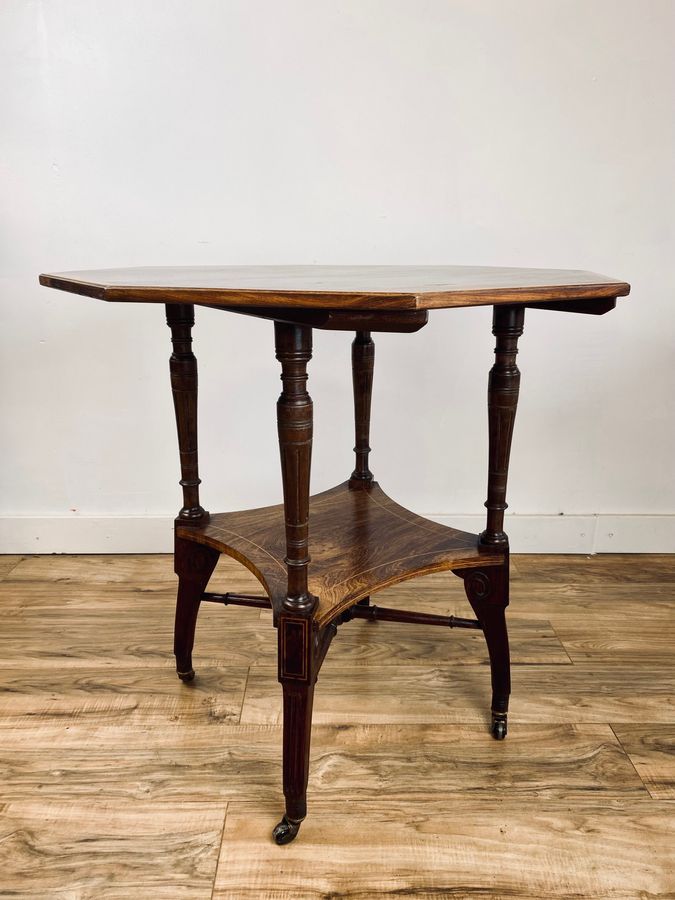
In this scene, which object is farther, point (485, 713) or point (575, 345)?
point (575, 345)

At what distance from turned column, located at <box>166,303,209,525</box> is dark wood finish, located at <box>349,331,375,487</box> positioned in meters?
0.39

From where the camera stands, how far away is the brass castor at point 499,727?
1601mm

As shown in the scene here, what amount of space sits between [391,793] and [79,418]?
5.11 feet

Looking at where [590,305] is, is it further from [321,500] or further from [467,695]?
[467,695]

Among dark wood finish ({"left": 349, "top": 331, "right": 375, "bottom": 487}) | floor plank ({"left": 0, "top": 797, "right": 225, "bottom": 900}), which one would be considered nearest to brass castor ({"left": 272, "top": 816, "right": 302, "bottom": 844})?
floor plank ({"left": 0, "top": 797, "right": 225, "bottom": 900})

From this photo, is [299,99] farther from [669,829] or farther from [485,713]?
[669,829]

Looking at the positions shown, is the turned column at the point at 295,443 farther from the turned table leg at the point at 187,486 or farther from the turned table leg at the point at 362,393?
the turned table leg at the point at 362,393

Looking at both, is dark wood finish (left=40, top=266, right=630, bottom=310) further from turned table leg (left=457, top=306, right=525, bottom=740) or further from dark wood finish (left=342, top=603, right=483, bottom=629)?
dark wood finish (left=342, top=603, right=483, bottom=629)

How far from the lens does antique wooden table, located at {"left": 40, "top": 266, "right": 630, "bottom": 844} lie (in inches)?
42.7

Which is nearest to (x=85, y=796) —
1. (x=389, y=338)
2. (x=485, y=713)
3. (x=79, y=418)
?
(x=485, y=713)

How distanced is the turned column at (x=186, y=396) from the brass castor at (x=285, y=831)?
2.03ft

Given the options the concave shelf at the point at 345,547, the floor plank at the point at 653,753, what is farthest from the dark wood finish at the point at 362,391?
the floor plank at the point at 653,753

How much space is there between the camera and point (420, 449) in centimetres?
249

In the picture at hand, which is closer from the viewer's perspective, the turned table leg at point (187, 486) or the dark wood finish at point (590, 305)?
the dark wood finish at point (590, 305)
